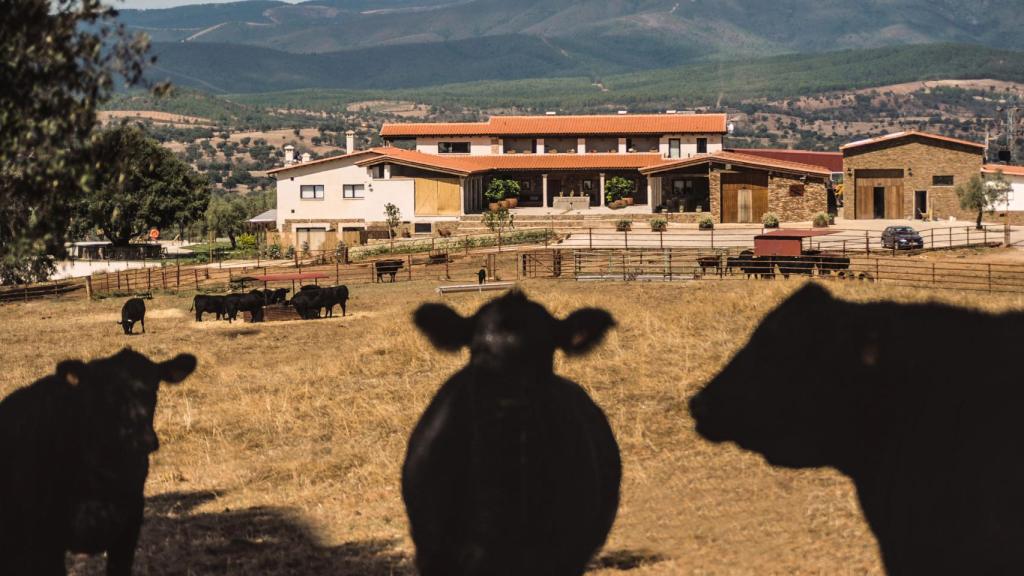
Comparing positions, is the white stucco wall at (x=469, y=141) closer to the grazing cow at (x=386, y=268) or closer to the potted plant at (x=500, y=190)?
the potted plant at (x=500, y=190)

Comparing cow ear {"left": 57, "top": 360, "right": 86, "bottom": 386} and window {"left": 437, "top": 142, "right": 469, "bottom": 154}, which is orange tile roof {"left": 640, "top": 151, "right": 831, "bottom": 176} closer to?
window {"left": 437, "top": 142, "right": 469, "bottom": 154}

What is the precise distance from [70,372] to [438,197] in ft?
193

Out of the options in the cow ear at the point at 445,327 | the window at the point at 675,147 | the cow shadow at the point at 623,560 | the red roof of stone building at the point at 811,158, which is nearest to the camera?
the cow ear at the point at 445,327

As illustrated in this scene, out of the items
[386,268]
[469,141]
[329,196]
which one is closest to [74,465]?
[386,268]

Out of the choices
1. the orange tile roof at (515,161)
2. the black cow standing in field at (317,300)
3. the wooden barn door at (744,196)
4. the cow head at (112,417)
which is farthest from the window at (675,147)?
the cow head at (112,417)

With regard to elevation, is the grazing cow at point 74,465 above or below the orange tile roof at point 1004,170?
below

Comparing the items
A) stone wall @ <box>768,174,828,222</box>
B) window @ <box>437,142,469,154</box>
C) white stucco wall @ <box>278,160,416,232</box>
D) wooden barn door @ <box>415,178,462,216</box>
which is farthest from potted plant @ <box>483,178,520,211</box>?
stone wall @ <box>768,174,828,222</box>

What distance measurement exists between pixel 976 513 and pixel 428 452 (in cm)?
368

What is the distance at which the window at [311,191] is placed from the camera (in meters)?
71.1

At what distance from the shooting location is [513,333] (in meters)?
8.02

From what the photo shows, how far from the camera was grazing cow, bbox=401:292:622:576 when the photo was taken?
793 centimetres

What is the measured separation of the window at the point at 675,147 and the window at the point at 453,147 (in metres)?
12.8

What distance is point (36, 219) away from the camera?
9.68 m

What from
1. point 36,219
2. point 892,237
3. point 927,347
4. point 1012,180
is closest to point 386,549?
point 36,219
